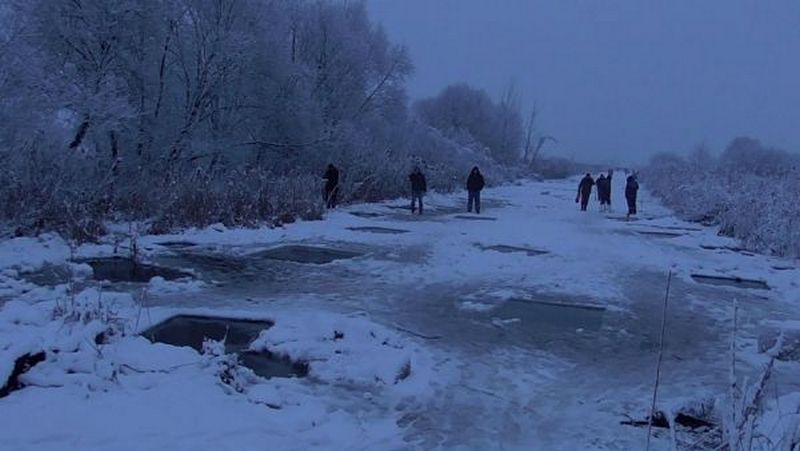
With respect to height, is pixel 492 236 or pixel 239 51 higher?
pixel 239 51

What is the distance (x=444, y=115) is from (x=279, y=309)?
222 ft

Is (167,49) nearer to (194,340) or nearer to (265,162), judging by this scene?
(265,162)

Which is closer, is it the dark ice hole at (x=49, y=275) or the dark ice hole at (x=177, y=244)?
the dark ice hole at (x=49, y=275)

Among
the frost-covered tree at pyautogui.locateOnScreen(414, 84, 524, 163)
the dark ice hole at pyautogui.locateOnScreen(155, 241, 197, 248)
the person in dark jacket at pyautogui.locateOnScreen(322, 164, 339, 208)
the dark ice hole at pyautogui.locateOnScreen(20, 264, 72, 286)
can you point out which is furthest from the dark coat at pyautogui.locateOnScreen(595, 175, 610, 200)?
the frost-covered tree at pyautogui.locateOnScreen(414, 84, 524, 163)

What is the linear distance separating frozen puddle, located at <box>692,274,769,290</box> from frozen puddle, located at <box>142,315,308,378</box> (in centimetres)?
834

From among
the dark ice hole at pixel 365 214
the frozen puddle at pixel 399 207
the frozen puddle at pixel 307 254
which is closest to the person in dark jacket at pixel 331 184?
the dark ice hole at pixel 365 214

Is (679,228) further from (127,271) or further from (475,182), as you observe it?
(127,271)

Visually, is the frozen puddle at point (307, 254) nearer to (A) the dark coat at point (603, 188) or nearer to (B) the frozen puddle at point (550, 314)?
(B) the frozen puddle at point (550, 314)

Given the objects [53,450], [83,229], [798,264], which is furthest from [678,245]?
[53,450]

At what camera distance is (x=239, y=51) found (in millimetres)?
22359

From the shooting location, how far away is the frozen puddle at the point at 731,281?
11539mm

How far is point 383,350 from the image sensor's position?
5.98 meters

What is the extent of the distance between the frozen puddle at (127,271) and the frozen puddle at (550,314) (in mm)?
4626

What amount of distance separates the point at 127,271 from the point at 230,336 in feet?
13.5
